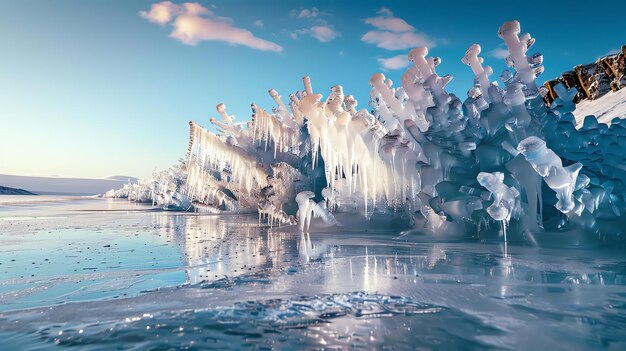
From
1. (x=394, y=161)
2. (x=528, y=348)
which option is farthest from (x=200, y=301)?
(x=394, y=161)

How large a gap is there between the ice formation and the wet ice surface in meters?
0.58

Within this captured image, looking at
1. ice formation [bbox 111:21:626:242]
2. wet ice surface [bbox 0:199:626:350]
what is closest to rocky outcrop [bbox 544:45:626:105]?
ice formation [bbox 111:21:626:242]

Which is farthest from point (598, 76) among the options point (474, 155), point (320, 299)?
point (320, 299)

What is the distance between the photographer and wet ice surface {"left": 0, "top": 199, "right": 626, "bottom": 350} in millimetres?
1668

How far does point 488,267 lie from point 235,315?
6.69 feet

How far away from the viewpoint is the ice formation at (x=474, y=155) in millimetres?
4348

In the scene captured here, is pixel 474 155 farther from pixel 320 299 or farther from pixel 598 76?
pixel 598 76

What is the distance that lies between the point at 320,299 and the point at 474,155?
3488 mm

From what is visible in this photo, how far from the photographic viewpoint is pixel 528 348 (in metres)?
1.54

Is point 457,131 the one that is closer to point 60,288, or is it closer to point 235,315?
point 235,315

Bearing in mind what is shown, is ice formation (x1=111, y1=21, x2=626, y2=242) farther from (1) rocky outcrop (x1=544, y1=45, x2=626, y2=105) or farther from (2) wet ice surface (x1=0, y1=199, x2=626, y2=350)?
(1) rocky outcrop (x1=544, y1=45, x2=626, y2=105)

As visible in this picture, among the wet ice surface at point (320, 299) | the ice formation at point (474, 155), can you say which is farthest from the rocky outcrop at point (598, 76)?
the wet ice surface at point (320, 299)

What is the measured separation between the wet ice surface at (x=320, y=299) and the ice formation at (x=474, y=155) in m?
0.58

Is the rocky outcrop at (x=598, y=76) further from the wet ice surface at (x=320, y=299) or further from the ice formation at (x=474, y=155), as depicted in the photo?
the wet ice surface at (x=320, y=299)
